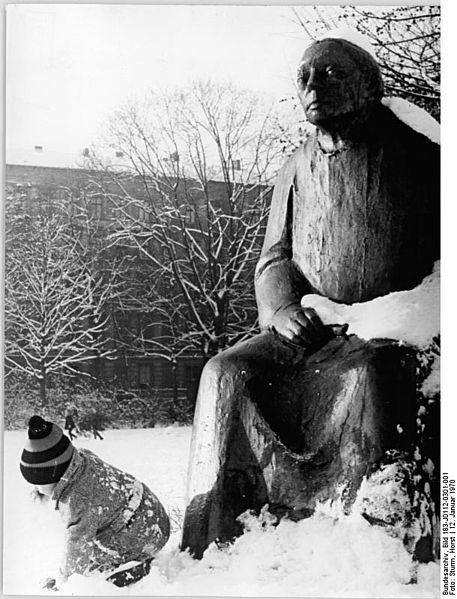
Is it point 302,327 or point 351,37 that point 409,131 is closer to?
point 351,37

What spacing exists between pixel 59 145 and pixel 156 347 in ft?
2.48

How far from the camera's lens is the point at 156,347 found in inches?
124

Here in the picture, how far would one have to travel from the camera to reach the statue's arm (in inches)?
110

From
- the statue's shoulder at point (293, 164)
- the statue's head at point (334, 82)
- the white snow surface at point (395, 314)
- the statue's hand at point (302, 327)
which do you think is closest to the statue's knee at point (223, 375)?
the statue's hand at point (302, 327)

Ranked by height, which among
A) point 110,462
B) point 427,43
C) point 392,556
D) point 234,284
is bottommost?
point 392,556

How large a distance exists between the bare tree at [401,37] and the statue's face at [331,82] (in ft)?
1.12

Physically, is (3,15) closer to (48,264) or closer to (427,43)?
(48,264)

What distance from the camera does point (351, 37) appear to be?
2.99 metres

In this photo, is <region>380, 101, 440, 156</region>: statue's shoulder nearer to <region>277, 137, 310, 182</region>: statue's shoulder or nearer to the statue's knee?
<region>277, 137, 310, 182</region>: statue's shoulder

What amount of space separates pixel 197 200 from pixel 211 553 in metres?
1.17

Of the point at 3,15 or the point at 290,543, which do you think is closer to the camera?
the point at 290,543

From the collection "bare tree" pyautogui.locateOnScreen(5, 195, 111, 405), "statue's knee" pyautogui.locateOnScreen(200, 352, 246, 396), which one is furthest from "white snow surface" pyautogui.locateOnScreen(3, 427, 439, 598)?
"statue's knee" pyautogui.locateOnScreen(200, 352, 246, 396)

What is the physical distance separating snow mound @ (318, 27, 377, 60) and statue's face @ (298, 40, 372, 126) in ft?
0.38

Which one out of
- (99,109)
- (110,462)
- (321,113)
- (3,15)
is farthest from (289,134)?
(110,462)
